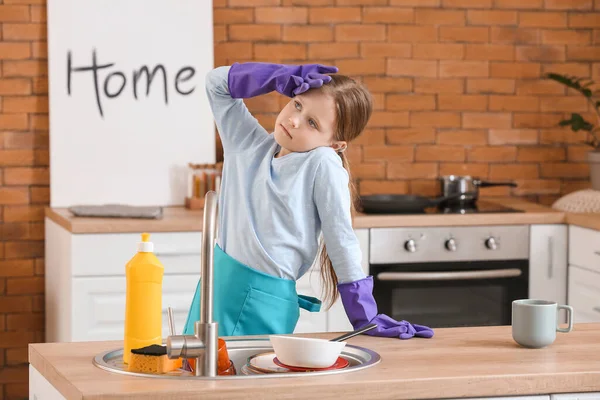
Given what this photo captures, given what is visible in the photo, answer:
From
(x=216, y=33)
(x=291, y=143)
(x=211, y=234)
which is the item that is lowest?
(x=211, y=234)

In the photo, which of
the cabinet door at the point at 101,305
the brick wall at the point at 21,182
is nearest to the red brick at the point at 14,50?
the brick wall at the point at 21,182

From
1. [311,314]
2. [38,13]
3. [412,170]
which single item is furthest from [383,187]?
[38,13]

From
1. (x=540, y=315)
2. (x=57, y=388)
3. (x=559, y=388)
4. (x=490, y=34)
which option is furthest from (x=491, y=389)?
(x=490, y=34)

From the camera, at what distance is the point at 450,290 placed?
13.1 feet

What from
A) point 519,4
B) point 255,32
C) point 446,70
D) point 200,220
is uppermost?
point 519,4

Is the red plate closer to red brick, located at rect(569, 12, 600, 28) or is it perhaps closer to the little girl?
the little girl

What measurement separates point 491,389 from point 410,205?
7.55 ft

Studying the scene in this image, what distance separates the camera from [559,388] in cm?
181

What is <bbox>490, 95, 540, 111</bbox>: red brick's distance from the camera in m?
4.60

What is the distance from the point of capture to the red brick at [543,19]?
4594mm

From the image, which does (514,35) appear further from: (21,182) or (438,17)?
(21,182)

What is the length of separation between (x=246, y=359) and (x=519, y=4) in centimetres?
304

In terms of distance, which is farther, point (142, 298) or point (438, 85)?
point (438, 85)

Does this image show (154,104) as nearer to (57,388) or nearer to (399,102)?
(399,102)
